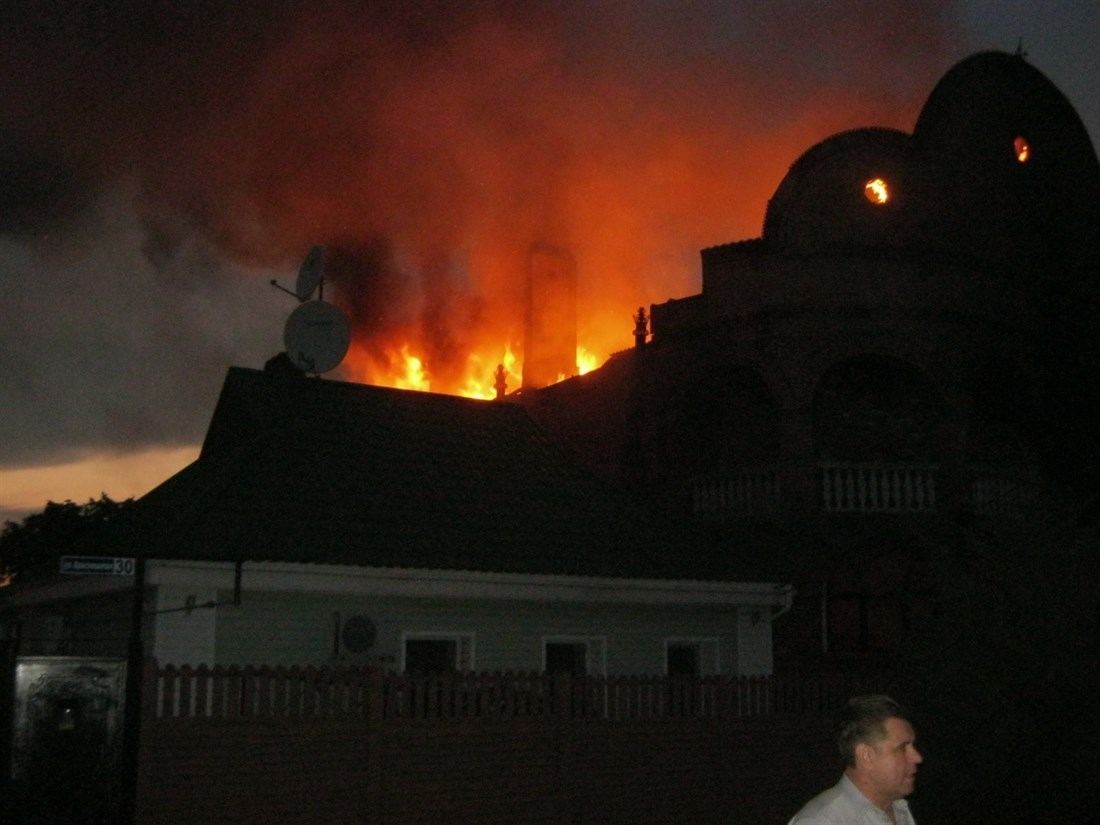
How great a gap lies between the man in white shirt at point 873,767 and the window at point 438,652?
11.1 metres

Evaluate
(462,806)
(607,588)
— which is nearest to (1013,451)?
(607,588)

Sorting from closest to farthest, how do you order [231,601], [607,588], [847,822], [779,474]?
[847,822] → [231,601] → [607,588] → [779,474]

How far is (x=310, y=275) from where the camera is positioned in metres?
19.5

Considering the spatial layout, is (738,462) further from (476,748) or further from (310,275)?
(476,748)

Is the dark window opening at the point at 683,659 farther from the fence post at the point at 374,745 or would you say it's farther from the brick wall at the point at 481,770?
the fence post at the point at 374,745

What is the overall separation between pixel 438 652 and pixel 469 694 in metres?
3.61

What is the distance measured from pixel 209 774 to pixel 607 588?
6.91 metres

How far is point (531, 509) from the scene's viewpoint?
1783 centimetres

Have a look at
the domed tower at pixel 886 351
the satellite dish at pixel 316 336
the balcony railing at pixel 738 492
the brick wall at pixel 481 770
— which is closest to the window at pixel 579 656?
the domed tower at pixel 886 351

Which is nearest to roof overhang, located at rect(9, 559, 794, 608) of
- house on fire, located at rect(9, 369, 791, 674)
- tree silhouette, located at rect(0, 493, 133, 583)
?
house on fire, located at rect(9, 369, 791, 674)

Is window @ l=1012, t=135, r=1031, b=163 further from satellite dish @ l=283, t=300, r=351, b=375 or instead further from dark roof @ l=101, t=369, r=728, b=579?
satellite dish @ l=283, t=300, r=351, b=375

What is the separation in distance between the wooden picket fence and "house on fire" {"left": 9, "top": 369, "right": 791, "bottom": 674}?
4.50ft

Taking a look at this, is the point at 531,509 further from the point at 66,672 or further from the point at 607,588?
the point at 66,672

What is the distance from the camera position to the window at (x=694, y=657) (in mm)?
18453
